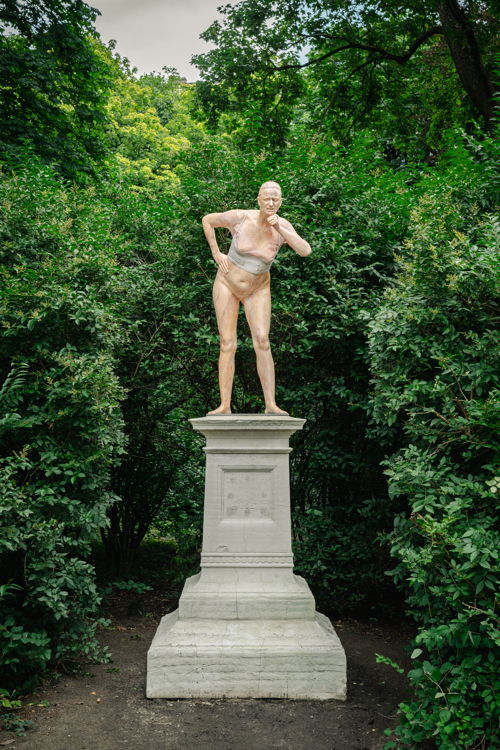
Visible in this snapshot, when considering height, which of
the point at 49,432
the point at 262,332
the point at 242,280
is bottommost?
the point at 49,432

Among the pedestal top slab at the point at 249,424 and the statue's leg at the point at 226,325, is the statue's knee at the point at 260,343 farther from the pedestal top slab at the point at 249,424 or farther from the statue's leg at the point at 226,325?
the pedestal top slab at the point at 249,424

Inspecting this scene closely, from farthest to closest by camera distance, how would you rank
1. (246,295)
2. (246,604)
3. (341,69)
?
(341,69) < (246,295) < (246,604)

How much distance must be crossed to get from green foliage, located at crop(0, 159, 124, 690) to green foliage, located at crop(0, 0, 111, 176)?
4116 mm

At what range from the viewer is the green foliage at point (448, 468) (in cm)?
326

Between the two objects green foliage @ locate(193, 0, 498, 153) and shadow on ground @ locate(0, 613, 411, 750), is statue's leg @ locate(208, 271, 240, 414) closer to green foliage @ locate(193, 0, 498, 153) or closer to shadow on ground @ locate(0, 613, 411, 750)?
shadow on ground @ locate(0, 613, 411, 750)

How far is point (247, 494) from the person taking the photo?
5023 mm

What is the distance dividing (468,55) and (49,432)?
310 inches

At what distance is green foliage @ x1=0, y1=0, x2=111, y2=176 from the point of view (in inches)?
360

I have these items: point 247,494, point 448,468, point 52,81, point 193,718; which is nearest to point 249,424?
point 247,494

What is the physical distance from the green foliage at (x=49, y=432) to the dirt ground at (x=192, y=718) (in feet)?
1.15

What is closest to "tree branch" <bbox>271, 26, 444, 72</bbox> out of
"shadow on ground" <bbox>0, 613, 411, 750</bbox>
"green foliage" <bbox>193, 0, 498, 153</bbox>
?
"green foliage" <bbox>193, 0, 498, 153</bbox>

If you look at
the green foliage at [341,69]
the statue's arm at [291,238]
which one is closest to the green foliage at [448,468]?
the statue's arm at [291,238]

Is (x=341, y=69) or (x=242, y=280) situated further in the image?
(x=341, y=69)

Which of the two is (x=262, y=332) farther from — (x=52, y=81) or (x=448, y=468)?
(x=52, y=81)
